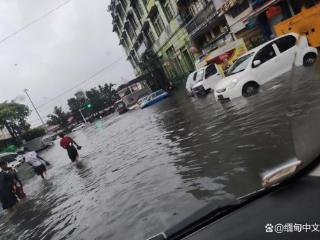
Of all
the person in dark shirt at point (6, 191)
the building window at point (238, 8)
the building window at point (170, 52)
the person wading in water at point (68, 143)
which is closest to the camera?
the person in dark shirt at point (6, 191)

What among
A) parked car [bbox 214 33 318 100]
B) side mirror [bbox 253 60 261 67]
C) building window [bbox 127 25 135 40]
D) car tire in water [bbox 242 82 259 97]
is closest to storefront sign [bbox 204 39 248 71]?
parked car [bbox 214 33 318 100]

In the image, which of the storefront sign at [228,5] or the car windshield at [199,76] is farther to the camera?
the storefront sign at [228,5]

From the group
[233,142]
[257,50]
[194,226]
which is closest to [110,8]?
[257,50]

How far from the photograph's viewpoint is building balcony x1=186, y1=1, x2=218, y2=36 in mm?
29953

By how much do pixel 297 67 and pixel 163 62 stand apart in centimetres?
4637

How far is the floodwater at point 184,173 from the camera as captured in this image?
4.32 m

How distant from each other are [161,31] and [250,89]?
35230 millimetres

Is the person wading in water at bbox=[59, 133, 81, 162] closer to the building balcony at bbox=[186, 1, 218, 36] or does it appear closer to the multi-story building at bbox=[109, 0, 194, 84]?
the building balcony at bbox=[186, 1, 218, 36]

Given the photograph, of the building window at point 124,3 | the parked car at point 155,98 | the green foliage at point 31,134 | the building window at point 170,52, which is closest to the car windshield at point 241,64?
the parked car at point 155,98

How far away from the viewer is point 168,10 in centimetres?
4062

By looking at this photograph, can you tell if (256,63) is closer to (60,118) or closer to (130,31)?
(130,31)

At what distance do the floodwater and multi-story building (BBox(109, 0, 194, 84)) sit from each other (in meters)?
28.0

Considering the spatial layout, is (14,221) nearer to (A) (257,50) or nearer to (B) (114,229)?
(B) (114,229)

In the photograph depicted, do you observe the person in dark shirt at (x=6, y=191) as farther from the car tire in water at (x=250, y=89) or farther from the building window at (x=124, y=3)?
the building window at (x=124, y=3)
